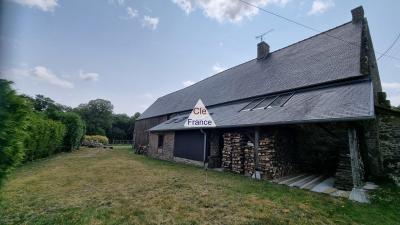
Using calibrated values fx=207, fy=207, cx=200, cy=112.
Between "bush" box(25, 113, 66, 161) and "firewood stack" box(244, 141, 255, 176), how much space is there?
30.0ft

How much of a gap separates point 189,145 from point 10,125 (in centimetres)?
914

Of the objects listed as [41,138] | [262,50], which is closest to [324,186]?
[262,50]

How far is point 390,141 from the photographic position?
7102 mm

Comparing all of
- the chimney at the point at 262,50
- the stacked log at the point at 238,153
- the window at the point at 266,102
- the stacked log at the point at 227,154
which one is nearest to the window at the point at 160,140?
the stacked log at the point at 227,154

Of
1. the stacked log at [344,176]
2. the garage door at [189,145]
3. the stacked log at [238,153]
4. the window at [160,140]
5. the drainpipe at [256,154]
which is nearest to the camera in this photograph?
the stacked log at [344,176]

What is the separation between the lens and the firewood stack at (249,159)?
7965 mm

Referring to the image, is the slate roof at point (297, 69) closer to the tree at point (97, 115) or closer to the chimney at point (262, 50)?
the chimney at point (262, 50)

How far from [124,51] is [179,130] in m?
5.48

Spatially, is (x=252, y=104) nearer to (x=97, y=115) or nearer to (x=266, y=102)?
(x=266, y=102)

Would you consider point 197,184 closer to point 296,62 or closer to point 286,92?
point 286,92

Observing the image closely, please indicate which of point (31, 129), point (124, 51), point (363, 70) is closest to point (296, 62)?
point (363, 70)

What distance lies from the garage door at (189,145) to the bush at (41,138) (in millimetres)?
6971
